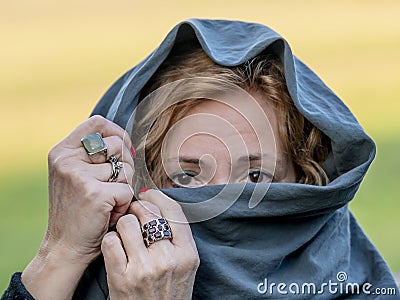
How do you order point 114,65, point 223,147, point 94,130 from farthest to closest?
point 114,65 → point 223,147 → point 94,130

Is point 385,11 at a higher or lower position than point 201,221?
lower

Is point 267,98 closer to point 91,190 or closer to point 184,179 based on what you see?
point 184,179

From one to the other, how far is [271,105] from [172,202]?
0.43m

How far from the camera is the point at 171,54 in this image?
7.63 ft

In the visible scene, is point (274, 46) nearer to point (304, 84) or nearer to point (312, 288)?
point (304, 84)

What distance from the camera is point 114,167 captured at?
1965 millimetres

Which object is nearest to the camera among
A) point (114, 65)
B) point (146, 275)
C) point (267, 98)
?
point (146, 275)

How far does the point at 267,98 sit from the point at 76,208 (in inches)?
24.3

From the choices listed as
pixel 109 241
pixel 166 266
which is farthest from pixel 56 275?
pixel 166 266

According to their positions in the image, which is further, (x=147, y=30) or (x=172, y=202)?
(x=147, y=30)

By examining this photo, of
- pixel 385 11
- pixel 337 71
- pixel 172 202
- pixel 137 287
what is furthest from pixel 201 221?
pixel 385 11

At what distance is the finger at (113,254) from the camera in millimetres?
1896

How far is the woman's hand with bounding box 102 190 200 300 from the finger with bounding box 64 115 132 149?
0.19 meters

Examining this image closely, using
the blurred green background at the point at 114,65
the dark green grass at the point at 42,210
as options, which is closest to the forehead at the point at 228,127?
the dark green grass at the point at 42,210
